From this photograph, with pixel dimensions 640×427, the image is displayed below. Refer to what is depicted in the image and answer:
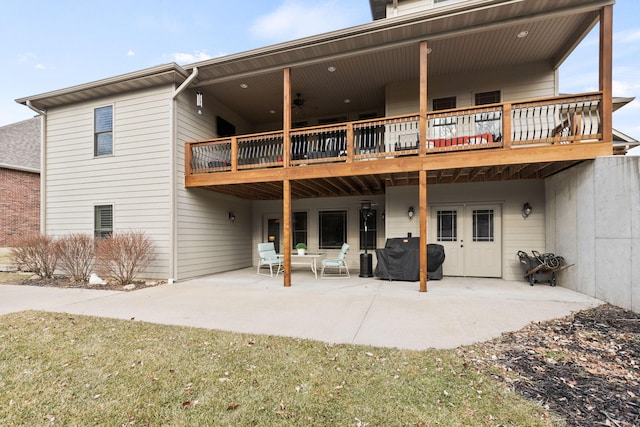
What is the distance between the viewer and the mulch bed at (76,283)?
21.7 ft

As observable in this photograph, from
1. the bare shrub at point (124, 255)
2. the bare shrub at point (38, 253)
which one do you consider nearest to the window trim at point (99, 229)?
the bare shrub at point (38, 253)

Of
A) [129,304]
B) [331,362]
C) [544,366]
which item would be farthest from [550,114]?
[129,304]

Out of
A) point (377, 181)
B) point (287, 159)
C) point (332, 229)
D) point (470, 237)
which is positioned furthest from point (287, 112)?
point (470, 237)

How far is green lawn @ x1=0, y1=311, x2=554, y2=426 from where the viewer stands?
204 cm

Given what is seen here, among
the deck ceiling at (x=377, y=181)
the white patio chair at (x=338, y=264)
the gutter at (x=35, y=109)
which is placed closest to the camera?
the deck ceiling at (x=377, y=181)

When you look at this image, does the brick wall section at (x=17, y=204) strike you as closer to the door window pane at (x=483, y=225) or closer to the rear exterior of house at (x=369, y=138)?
the rear exterior of house at (x=369, y=138)

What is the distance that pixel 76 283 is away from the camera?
23.3 feet

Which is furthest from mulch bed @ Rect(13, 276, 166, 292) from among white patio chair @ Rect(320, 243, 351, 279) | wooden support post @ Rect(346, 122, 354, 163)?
wooden support post @ Rect(346, 122, 354, 163)

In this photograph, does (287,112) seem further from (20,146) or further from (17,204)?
(20,146)

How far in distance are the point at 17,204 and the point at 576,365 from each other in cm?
1876

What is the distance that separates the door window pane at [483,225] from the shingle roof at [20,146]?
59.1ft

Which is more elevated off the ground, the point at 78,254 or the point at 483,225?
the point at 483,225

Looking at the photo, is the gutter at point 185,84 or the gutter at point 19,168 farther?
the gutter at point 19,168

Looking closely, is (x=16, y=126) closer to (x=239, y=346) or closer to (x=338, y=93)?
(x=338, y=93)
